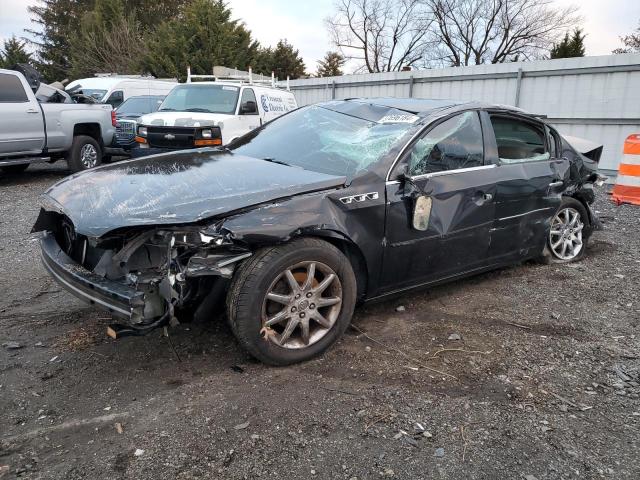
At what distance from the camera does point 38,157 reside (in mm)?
9500

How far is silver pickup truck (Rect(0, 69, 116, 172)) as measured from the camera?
8.73 meters

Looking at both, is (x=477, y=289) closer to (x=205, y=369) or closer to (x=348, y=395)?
(x=348, y=395)

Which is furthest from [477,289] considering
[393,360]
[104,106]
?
[104,106]

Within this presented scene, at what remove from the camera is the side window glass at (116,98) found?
14.2m

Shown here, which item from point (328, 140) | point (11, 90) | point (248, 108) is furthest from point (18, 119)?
point (328, 140)

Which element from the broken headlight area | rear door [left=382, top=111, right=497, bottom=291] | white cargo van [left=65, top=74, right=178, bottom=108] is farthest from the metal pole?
the broken headlight area

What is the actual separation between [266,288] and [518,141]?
9.52ft

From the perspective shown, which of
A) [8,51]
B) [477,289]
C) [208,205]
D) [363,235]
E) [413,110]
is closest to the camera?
[208,205]

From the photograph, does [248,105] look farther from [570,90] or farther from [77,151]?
[570,90]

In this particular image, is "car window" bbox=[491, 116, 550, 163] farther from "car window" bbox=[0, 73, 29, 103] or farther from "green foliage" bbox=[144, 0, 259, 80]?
"green foliage" bbox=[144, 0, 259, 80]

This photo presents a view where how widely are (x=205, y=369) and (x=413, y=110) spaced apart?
2443 millimetres

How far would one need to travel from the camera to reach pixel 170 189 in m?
3.05

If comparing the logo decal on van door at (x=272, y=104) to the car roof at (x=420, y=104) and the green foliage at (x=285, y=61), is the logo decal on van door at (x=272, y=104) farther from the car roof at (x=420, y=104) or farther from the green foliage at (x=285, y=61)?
the green foliage at (x=285, y=61)

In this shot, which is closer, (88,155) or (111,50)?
(88,155)
